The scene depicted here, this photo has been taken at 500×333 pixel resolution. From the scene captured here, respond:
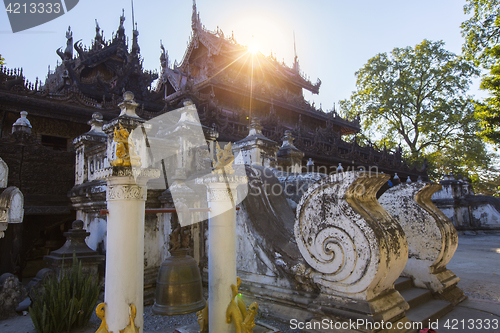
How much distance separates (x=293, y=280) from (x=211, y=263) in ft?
4.07

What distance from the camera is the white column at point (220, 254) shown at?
2.45 meters

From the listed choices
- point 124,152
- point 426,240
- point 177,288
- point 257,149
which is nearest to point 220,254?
point 177,288

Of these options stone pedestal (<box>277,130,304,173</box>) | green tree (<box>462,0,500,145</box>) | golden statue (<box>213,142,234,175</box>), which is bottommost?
golden statue (<box>213,142,234,175</box>)

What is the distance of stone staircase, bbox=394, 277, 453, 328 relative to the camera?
3.27 metres

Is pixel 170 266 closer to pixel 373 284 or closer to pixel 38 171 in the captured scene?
pixel 373 284

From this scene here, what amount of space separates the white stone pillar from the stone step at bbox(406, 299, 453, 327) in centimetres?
198

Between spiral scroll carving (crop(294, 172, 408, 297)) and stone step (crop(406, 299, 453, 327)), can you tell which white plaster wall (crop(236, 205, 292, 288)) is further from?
stone step (crop(406, 299, 453, 327))

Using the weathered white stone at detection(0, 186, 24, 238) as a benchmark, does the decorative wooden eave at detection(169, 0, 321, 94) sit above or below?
above

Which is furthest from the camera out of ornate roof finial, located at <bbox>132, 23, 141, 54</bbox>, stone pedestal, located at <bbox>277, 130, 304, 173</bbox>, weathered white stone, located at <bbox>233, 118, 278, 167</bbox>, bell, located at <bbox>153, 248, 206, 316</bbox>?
ornate roof finial, located at <bbox>132, 23, 141, 54</bbox>

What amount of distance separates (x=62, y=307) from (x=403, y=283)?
12.9ft

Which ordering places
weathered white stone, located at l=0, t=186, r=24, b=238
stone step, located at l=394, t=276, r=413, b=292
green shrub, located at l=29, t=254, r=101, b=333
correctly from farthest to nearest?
stone step, located at l=394, t=276, r=413, b=292 → weathered white stone, located at l=0, t=186, r=24, b=238 → green shrub, located at l=29, t=254, r=101, b=333

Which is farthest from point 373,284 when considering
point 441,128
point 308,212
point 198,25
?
point 441,128

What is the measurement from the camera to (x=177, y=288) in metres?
2.29

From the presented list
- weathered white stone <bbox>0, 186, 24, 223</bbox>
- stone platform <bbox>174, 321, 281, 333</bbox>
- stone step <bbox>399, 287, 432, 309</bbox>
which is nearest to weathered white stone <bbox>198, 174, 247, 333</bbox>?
stone platform <bbox>174, 321, 281, 333</bbox>
